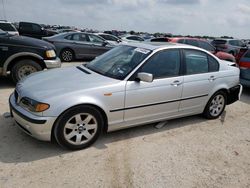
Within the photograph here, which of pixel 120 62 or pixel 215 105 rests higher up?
pixel 120 62

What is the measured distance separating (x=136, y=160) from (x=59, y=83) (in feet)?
5.19

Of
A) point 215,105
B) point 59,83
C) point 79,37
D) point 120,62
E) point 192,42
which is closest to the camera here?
point 59,83

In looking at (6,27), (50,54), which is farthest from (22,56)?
(6,27)

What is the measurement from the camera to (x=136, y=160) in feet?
11.8

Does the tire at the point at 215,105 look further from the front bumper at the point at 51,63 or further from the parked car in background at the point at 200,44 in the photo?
the parked car in background at the point at 200,44

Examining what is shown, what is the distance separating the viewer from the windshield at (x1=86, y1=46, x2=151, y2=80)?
4.12 meters

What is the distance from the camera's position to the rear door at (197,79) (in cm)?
465

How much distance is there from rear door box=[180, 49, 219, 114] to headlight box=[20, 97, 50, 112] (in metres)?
2.43

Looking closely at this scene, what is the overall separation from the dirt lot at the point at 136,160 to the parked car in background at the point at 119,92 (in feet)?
0.89

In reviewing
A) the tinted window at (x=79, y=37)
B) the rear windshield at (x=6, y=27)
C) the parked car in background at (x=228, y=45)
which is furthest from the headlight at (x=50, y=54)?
the parked car in background at (x=228, y=45)

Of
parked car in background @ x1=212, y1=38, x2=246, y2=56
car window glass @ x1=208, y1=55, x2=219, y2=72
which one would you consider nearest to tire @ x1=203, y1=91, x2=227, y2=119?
car window glass @ x1=208, y1=55, x2=219, y2=72

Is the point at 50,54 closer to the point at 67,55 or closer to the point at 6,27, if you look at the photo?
the point at 67,55

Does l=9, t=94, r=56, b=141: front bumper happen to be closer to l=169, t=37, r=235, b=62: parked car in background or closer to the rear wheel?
the rear wheel

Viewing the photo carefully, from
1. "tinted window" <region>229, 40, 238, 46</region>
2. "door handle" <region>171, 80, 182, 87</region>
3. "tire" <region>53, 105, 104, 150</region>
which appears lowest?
"tire" <region>53, 105, 104, 150</region>
